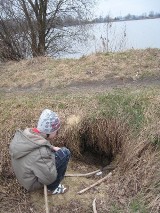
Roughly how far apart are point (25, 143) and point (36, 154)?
16cm

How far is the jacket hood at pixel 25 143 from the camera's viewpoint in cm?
354

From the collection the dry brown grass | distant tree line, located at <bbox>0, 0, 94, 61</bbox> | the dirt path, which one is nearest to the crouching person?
the dirt path

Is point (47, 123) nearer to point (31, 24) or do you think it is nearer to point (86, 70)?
point (86, 70)

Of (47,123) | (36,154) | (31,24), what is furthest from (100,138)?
(31,24)

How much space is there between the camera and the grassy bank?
3.99 m

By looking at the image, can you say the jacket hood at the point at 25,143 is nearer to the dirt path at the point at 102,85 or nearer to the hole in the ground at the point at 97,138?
the hole in the ground at the point at 97,138

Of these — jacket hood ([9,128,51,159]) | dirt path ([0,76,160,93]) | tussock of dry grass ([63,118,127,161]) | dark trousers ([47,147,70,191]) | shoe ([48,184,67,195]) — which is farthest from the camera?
dirt path ([0,76,160,93])

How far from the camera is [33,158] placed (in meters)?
3.56

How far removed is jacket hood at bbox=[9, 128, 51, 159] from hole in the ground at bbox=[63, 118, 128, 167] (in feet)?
3.95

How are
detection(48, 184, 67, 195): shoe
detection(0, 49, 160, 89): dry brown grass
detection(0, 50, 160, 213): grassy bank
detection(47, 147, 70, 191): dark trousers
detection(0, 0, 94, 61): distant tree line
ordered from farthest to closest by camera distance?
detection(0, 0, 94, 61): distant tree line → detection(0, 49, 160, 89): dry brown grass → detection(48, 184, 67, 195): shoe → detection(0, 50, 160, 213): grassy bank → detection(47, 147, 70, 191): dark trousers

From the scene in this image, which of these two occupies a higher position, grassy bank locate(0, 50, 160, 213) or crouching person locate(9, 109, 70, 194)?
crouching person locate(9, 109, 70, 194)

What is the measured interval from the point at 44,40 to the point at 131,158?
9.18 metres

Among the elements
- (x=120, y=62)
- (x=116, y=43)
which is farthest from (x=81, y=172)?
(x=116, y=43)

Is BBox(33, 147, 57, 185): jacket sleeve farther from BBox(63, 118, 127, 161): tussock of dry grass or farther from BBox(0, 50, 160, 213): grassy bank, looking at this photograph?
BBox(63, 118, 127, 161): tussock of dry grass
